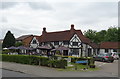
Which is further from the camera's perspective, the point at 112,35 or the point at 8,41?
the point at 112,35

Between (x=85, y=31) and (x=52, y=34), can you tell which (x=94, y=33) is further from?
(x=52, y=34)

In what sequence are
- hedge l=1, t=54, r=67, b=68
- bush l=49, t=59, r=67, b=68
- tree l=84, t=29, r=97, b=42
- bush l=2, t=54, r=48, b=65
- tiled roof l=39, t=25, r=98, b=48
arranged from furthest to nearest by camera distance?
tree l=84, t=29, r=97, b=42 < tiled roof l=39, t=25, r=98, b=48 < bush l=2, t=54, r=48, b=65 < hedge l=1, t=54, r=67, b=68 < bush l=49, t=59, r=67, b=68

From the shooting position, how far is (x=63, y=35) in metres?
46.4

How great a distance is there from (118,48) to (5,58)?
33.5 meters

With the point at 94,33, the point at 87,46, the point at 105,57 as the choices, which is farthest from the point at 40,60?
the point at 94,33

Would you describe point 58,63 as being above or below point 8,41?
below

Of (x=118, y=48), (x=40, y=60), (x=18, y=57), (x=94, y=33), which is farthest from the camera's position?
(x=94, y=33)

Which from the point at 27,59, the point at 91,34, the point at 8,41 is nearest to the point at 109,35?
the point at 91,34

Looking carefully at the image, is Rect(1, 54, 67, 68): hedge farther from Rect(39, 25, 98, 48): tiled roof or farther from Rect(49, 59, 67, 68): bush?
Rect(39, 25, 98, 48): tiled roof

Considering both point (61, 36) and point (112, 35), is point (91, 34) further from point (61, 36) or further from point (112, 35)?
point (61, 36)

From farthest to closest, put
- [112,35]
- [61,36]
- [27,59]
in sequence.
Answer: [112,35] → [61,36] → [27,59]

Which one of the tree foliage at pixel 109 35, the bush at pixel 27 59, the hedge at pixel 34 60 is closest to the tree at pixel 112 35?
the tree foliage at pixel 109 35

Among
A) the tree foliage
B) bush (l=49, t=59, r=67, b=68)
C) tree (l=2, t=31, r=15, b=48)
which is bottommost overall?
bush (l=49, t=59, r=67, b=68)

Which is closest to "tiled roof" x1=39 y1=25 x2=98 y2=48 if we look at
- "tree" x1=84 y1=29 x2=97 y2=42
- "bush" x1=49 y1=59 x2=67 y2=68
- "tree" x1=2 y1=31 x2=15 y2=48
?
"tree" x1=2 y1=31 x2=15 y2=48
